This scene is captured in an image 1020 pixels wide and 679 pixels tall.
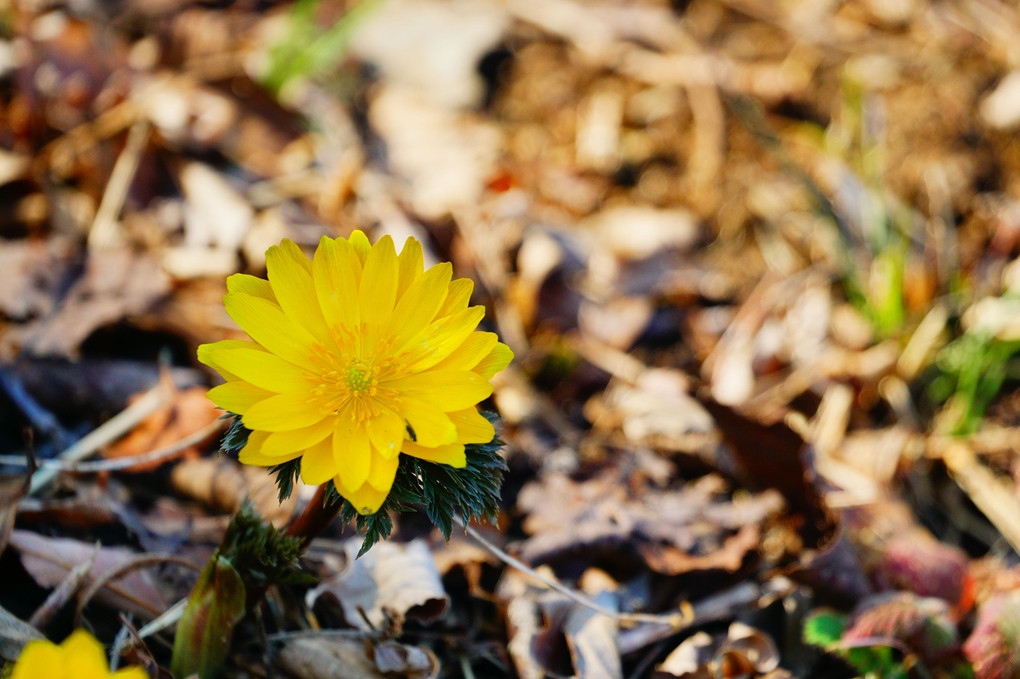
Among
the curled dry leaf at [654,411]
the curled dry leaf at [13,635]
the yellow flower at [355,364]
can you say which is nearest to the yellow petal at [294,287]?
the yellow flower at [355,364]

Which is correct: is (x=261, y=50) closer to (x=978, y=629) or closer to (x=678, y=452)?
(x=678, y=452)

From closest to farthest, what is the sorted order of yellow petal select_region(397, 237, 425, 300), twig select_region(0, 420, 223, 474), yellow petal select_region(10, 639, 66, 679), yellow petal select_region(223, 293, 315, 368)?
yellow petal select_region(10, 639, 66, 679), yellow petal select_region(223, 293, 315, 368), yellow petal select_region(397, 237, 425, 300), twig select_region(0, 420, 223, 474)

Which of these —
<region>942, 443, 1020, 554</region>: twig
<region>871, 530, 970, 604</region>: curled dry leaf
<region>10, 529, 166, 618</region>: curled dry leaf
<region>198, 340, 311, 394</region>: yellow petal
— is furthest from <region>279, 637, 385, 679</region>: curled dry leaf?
<region>942, 443, 1020, 554</region>: twig

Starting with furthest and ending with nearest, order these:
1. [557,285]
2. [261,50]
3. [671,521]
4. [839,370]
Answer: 1. [261,50]
2. [557,285]
3. [839,370]
4. [671,521]

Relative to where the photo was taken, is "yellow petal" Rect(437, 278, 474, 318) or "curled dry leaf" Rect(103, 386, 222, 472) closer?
"yellow petal" Rect(437, 278, 474, 318)

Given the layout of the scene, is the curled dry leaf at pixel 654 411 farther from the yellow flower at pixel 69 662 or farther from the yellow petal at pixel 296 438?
the yellow flower at pixel 69 662

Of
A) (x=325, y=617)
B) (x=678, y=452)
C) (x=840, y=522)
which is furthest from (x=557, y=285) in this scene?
→ (x=325, y=617)

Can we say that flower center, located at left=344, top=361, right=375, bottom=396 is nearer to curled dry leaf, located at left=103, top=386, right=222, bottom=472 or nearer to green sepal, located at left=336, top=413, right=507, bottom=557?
green sepal, located at left=336, top=413, right=507, bottom=557

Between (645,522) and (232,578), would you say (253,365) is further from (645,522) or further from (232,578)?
(645,522)
